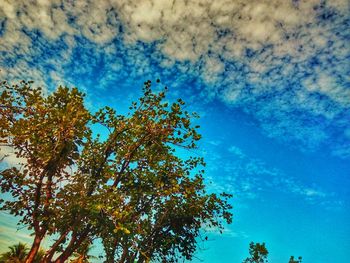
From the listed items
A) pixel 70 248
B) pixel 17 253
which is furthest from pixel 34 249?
pixel 17 253

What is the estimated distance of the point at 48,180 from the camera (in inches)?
666

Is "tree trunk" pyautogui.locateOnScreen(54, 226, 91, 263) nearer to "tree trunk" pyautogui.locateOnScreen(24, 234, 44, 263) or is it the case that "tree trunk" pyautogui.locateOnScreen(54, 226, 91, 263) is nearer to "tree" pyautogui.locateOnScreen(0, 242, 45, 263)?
"tree trunk" pyautogui.locateOnScreen(24, 234, 44, 263)

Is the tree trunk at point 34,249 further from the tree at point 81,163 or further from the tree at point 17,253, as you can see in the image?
the tree at point 17,253

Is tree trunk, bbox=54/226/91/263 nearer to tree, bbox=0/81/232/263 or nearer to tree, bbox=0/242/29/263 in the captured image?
tree, bbox=0/81/232/263

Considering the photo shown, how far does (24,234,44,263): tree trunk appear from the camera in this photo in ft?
51.1

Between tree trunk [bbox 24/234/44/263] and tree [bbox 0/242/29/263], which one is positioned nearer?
tree trunk [bbox 24/234/44/263]

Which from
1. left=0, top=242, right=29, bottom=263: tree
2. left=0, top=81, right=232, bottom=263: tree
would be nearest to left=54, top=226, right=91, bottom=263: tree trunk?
left=0, top=81, right=232, bottom=263: tree

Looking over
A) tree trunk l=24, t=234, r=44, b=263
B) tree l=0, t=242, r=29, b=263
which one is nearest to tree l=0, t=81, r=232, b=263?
tree trunk l=24, t=234, r=44, b=263

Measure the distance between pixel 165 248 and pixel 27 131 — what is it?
1489cm

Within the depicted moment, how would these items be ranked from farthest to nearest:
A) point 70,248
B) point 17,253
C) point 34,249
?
point 17,253
point 70,248
point 34,249

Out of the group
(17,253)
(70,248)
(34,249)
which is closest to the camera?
(34,249)

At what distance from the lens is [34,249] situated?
1582cm

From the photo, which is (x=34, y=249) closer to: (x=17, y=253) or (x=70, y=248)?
(x=70, y=248)

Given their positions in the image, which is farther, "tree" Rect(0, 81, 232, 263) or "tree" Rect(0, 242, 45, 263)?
"tree" Rect(0, 242, 45, 263)
